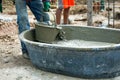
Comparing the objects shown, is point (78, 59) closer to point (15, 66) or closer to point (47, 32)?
point (47, 32)

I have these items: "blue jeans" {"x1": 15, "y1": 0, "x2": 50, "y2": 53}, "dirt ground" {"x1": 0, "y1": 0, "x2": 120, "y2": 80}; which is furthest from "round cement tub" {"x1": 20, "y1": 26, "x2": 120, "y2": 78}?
"blue jeans" {"x1": 15, "y1": 0, "x2": 50, "y2": 53}

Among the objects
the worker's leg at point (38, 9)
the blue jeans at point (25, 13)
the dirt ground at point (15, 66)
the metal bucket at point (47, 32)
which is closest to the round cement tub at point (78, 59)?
the dirt ground at point (15, 66)

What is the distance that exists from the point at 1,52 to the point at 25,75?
1.22 m

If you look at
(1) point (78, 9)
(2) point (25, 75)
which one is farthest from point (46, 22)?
(1) point (78, 9)

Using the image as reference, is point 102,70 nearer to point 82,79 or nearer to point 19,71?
point 82,79

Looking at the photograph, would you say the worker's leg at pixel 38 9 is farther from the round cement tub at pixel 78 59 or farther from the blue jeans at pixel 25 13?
the round cement tub at pixel 78 59

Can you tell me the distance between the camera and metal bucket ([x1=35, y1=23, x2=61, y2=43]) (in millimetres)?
4812

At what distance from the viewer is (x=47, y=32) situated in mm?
4848

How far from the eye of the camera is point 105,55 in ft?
13.4

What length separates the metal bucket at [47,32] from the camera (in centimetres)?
481

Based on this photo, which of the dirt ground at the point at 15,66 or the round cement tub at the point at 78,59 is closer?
the round cement tub at the point at 78,59

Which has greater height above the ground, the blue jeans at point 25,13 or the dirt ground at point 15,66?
the blue jeans at point 25,13

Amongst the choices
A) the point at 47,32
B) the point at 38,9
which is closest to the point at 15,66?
the point at 47,32

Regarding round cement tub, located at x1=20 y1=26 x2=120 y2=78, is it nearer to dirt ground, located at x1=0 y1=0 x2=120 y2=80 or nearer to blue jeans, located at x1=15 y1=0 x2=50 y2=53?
dirt ground, located at x1=0 y1=0 x2=120 y2=80
